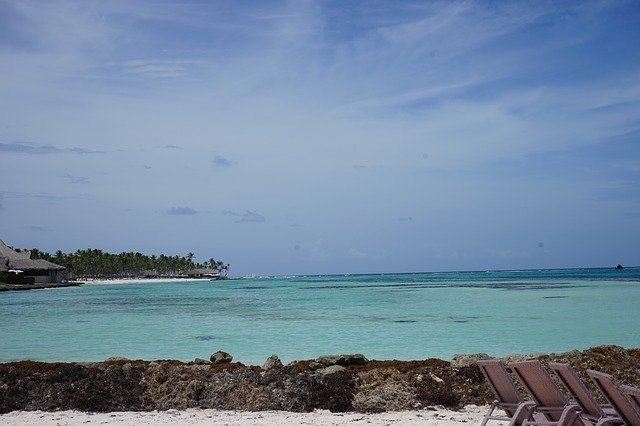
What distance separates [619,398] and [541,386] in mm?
1051

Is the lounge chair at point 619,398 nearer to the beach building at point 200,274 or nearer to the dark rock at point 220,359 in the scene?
the dark rock at point 220,359

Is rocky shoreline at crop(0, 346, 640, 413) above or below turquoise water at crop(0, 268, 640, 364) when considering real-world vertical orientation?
above

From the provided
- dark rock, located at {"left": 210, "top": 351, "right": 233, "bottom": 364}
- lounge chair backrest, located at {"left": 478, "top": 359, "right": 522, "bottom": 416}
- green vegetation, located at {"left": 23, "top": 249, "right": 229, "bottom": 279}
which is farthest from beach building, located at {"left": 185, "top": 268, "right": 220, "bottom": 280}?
lounge chair backrest, located at {"left": 478, "top": 359, "right": 522, "bottom": 416}

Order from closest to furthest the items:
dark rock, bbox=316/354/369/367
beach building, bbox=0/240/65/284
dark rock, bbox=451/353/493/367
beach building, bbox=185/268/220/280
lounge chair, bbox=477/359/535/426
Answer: lounge chair, bbox=477/359/535/426
dark rock, bbox=451/353/493/367
dark rock, bbox=316/354/369/367
beach building, bbox=0/240/65/284
beach building, bbox=185/268/220/280

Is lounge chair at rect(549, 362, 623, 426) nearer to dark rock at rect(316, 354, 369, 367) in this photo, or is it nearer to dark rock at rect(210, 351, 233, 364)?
dark rock at rect(316, 354, 369, 367)

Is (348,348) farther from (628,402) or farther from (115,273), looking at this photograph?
(115,273)

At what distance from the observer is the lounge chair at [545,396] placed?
573cm

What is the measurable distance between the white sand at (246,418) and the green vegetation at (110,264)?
11974cm

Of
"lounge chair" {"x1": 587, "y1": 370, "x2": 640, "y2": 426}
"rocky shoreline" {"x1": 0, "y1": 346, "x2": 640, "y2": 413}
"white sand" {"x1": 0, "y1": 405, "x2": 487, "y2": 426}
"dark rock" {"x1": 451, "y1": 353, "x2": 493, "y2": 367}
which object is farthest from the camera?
"dark rock" {"x1": 451, "y1": 353, "x2": 493, "y2": 367}

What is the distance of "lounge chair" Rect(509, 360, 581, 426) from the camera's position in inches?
226

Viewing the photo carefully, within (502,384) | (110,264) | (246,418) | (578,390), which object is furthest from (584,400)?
(110,264)

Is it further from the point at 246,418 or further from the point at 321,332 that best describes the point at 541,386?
the point at 321,332

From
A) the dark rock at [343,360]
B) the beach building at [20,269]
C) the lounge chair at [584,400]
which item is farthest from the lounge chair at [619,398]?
the beach building at [20,269]

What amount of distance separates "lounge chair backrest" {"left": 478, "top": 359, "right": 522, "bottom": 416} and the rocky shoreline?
2501 mm
